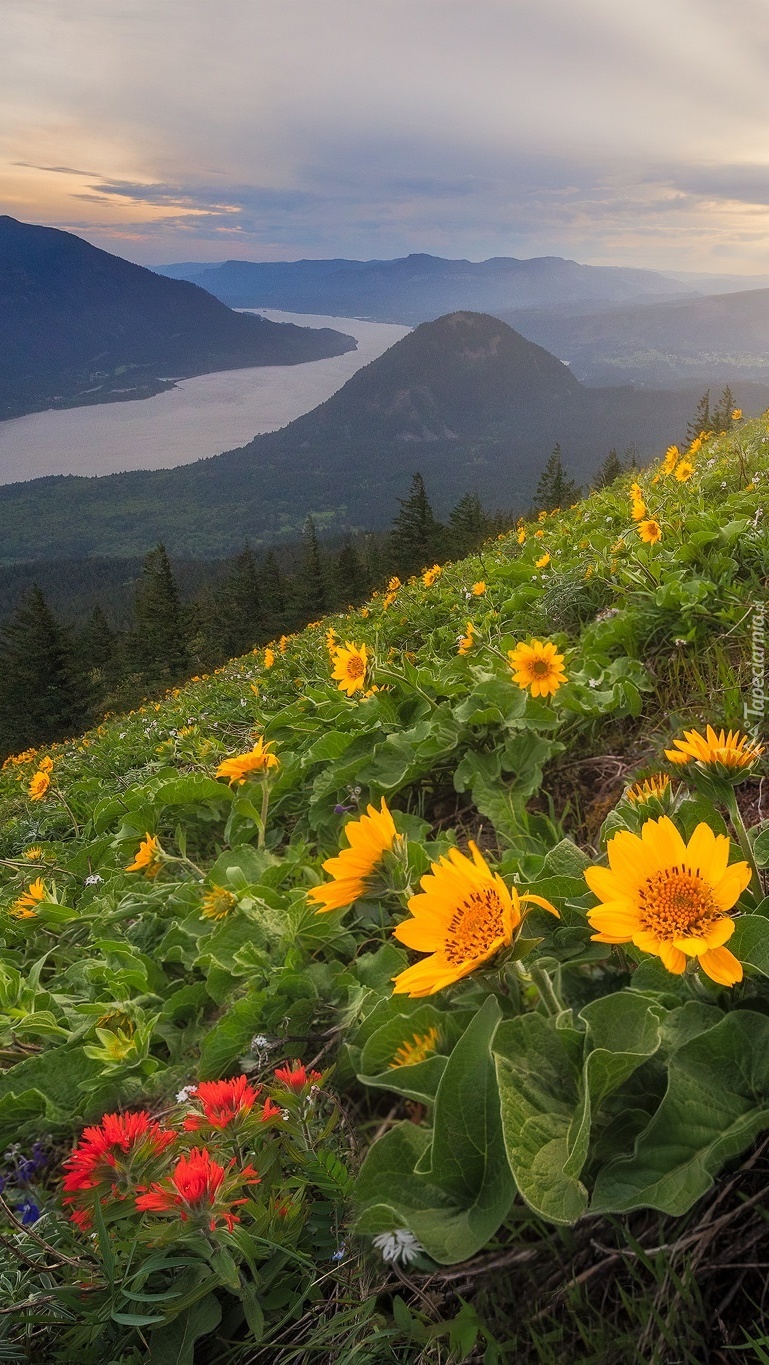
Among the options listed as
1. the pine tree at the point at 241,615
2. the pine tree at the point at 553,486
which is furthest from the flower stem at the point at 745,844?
the pine tree at the point at 241,615

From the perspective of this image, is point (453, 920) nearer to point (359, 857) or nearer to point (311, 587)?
point (359, 857)

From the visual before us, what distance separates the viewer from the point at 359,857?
1.37 metres

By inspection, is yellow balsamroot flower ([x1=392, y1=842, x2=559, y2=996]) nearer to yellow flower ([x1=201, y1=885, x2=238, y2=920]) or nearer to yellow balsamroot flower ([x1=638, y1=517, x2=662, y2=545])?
yellow flower ([x1=201, y1=885, x2=238, y2=920])

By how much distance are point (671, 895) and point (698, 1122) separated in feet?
0.91

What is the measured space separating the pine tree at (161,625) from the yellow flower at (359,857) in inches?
1908

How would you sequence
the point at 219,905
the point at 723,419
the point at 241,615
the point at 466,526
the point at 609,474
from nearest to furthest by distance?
1. the point at 219,905
2. the point at 723,419
3. the point at 609,474
4. the point at 466,526
5. the point at 241,615

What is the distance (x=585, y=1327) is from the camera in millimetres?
869

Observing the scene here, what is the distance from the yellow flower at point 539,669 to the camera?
96.3 inches

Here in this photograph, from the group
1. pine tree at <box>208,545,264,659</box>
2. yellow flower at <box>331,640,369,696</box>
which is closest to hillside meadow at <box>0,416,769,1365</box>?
yellow flower at <box>331,640,369,696</box>

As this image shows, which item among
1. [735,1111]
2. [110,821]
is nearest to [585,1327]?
[735,1111]

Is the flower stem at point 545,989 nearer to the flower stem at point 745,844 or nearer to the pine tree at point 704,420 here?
the flower stem at point 745,844

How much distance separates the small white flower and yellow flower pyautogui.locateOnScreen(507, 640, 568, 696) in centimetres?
170

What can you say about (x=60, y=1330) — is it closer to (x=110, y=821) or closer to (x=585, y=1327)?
(x=585, y=1327)

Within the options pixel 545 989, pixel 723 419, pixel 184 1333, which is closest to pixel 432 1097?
pixel 545 989
